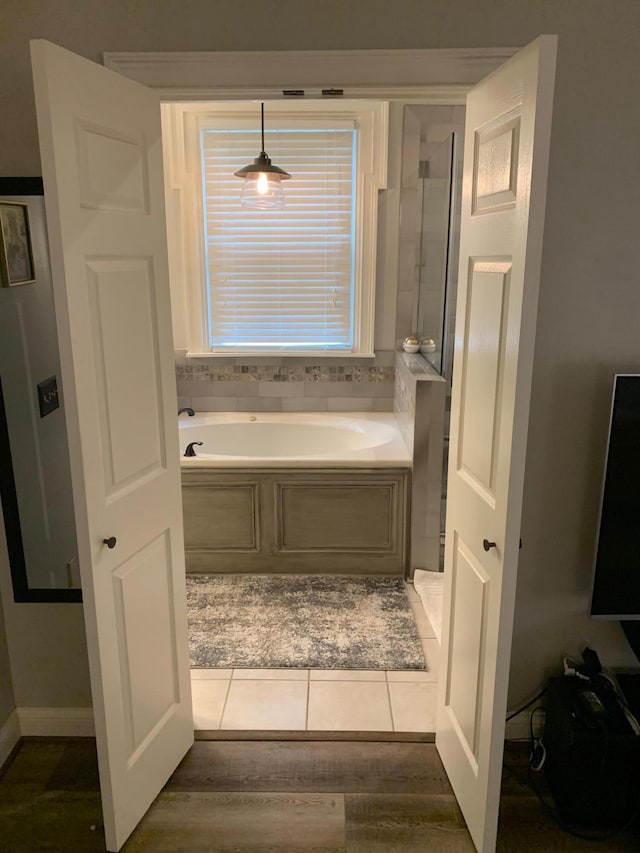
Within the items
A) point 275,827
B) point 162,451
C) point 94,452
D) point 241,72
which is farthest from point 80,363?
point 275,827

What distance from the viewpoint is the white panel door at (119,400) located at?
59.2 inches

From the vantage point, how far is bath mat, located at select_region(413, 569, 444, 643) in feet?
10.3

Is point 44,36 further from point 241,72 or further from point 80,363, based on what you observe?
point 80,363

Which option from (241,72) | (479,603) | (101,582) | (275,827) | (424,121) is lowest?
(275,827)

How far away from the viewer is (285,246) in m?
4.34

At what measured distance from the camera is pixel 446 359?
11.6 feet

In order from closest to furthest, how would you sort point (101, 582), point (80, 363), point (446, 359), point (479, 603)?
point (80, 363) < point (101, 582) < point (479, 603) < point (446, 359)

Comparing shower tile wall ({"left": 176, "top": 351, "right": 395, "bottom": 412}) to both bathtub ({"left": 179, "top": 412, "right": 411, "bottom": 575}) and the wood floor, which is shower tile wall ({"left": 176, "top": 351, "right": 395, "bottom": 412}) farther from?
the wood floor

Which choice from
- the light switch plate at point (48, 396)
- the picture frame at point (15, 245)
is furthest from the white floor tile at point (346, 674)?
the picture frame at point (15, 245)

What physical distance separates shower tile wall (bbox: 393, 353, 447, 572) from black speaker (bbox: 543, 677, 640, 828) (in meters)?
1.51

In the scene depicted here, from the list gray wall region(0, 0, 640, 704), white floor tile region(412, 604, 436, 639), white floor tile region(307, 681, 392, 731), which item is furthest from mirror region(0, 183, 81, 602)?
white floor tile region(412, 604, 436, 639)

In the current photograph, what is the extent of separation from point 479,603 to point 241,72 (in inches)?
67.3

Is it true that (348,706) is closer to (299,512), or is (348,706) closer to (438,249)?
(299,512)

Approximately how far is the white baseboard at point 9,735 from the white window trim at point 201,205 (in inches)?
104
